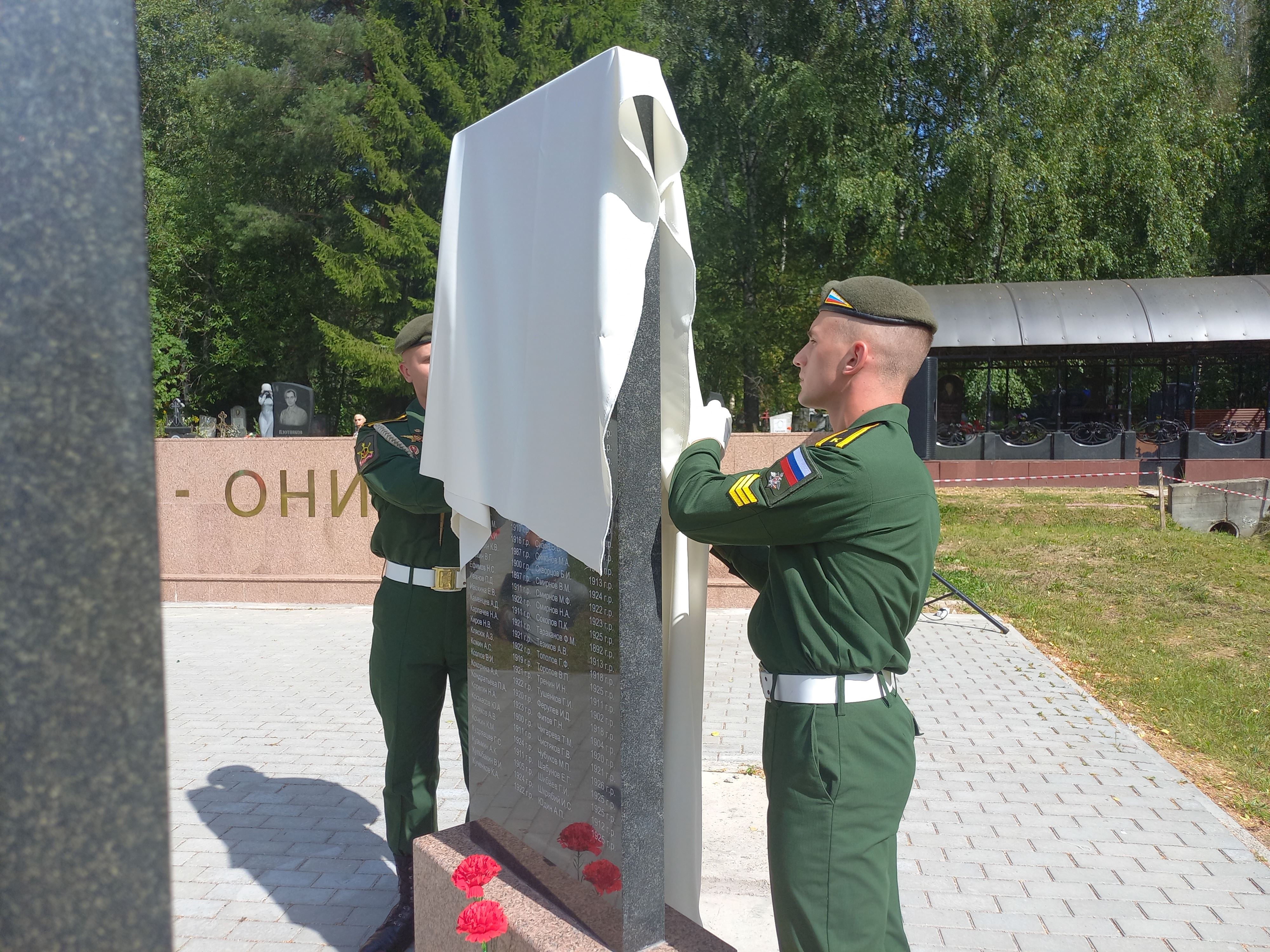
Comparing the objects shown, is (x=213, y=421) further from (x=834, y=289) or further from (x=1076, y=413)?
(x=1076, y=413)

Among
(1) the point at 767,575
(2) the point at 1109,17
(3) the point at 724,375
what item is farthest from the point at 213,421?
(2) the point at 1109,17

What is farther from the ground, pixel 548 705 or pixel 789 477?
pixel 789 477

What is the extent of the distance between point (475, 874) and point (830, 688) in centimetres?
100

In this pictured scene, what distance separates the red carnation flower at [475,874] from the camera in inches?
93.8

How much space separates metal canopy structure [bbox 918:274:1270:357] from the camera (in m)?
18.5

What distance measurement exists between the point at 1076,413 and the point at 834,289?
25.2m

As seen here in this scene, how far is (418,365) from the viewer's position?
3396 millimetres

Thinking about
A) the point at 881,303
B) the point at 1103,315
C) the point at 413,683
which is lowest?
the point at 413,683

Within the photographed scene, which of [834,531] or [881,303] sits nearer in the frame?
[834,531]

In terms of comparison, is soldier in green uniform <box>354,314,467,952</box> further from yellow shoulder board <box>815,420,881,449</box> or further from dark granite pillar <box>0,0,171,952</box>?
dark granite pillar <box>0,0,171,952</box>

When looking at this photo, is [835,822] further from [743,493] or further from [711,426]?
[711,426]

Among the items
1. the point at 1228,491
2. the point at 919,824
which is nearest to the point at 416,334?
the point at 919,824

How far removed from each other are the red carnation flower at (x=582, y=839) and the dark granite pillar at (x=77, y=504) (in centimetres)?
160

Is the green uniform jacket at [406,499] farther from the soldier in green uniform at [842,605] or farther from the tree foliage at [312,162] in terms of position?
the tree foliage at [312,162]
